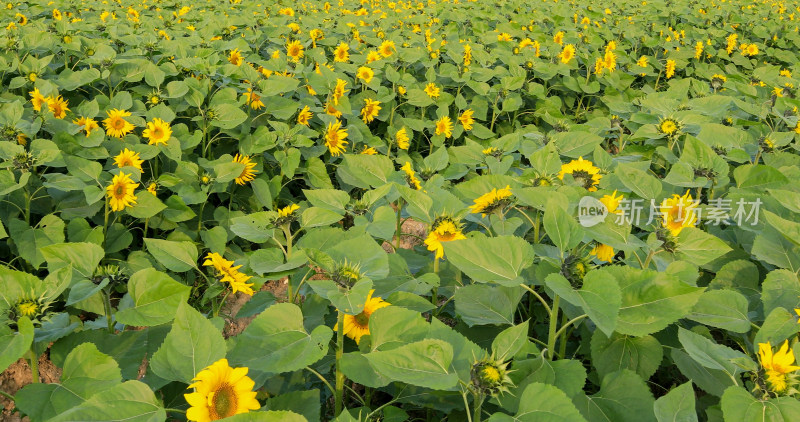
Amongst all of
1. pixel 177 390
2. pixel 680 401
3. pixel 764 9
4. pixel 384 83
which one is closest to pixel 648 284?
pixel 680 401

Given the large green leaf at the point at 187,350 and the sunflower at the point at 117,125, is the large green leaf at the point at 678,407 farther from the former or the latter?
the sunflower at the point at 117,125

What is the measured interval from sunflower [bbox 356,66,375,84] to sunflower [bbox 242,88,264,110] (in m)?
0.86

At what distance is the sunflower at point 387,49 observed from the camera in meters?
4.74

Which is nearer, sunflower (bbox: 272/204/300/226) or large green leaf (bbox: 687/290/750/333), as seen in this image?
large green leaf (bbox: 687/290/750/333)

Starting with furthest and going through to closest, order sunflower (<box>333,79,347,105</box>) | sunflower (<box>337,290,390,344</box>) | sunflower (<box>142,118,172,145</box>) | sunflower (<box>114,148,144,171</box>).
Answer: sunflower (<box>333,79,347,105</box>) < sunflower (<box>142,118,172,145</box>) < sunflower (<box>114,148,144,171</box>) < sunflower (<box>337,290,390,344</box>)

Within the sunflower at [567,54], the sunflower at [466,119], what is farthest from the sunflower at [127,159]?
the sunflower at [567,54]

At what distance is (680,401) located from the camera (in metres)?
1.16

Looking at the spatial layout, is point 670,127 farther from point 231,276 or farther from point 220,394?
point 220,394

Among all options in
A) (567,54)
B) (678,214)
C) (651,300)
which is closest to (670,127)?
(678,214)

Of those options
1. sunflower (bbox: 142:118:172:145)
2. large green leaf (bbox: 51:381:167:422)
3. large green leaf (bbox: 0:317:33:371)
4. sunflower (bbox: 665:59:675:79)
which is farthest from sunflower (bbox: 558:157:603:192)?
sunflower (bbox: 665:59:675:79)

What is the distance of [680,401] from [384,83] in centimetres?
389

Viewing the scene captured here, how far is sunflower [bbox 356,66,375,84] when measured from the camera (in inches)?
167

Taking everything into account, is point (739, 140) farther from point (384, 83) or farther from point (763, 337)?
point (384, 83)

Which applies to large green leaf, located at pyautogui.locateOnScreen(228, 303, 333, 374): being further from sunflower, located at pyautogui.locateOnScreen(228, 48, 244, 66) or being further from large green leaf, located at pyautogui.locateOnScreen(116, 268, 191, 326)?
sunflower, located at pyautogui.locateOnScreen(228, 48, 244, 66)
